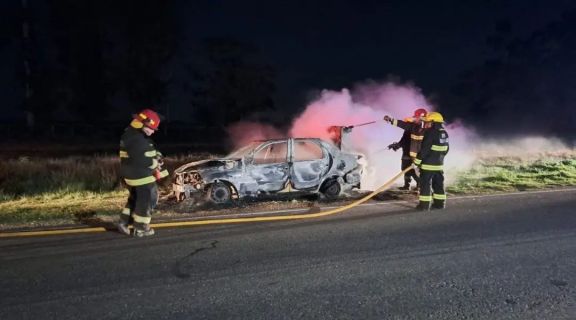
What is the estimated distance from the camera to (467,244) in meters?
6.39

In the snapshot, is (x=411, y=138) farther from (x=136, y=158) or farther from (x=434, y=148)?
(x=136, y=158)

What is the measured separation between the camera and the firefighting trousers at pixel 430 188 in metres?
8.91

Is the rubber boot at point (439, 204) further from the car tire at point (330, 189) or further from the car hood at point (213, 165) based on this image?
the car hood at point (213, 165)

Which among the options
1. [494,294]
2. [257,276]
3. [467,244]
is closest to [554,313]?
[494,294]

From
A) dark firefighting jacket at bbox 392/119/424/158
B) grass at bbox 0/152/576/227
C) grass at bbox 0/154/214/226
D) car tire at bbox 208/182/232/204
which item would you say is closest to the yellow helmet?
dark firefighting jacket at bbox 392/119/424/158

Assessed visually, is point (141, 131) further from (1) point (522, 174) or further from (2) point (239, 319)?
(1) point (522, 174)

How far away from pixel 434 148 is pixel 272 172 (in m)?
3.16

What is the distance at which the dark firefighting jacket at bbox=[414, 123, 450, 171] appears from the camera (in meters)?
8.96

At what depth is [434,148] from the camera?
895 cm

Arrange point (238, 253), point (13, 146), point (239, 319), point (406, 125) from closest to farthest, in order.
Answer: point (239, 319) < point (238, 253) < point (406, 125) < point (13, 146)

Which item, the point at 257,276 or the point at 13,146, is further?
the point at 13,146

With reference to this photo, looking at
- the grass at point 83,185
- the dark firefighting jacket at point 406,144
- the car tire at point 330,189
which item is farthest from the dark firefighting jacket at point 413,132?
the car tire at point 330,189

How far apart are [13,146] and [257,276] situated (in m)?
30.6

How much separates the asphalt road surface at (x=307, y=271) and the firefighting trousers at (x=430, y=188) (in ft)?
3.20
